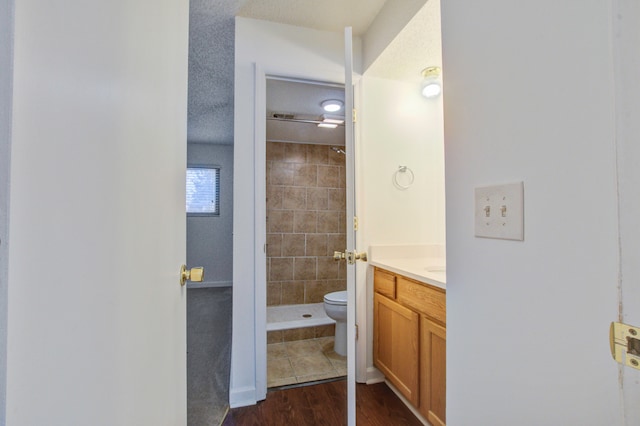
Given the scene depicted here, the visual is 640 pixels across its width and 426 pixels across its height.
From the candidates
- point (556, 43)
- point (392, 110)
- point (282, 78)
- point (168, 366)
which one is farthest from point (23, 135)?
point (392, 110)

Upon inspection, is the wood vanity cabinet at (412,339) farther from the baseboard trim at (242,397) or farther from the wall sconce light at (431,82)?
the wall sconce light at (431,82)

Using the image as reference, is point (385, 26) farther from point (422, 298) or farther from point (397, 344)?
point (397, 344)

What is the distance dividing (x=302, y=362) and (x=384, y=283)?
1.00 meters

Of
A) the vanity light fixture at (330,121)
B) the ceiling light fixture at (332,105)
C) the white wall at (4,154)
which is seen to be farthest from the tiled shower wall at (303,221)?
the white wall at (4,154)

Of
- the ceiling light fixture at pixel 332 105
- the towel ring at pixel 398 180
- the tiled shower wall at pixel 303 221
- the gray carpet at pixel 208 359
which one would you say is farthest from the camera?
the tiled shower wall at pixel 303 221

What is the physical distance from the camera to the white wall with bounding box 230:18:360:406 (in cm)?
172

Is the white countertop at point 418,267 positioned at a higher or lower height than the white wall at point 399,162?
lower

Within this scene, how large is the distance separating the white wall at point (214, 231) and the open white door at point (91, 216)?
13.8ft

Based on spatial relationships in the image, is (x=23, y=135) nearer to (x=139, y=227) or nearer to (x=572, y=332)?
(x=139, y=227)

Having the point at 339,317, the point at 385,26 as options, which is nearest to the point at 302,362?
the point at 339,317

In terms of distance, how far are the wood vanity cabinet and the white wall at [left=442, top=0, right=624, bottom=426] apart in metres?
0.58

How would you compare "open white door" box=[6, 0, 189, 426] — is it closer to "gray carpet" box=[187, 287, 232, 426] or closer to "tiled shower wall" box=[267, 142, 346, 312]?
"gray carpet" box=[187, 287, 232, 426]

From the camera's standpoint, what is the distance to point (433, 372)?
4.56 ft

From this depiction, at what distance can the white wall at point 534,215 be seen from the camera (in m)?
0.48
